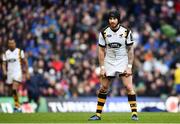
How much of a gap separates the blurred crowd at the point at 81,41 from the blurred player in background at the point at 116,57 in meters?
10.0

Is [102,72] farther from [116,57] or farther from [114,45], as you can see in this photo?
[114,45]

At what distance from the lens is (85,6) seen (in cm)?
3369

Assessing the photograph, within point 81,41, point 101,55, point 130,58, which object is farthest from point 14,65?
point 81,41

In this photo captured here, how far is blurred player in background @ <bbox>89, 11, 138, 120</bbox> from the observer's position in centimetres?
1747

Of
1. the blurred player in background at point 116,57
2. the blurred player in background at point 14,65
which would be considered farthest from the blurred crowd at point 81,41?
the blurred player in background at point 116,57

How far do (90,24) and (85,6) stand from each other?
1.37m

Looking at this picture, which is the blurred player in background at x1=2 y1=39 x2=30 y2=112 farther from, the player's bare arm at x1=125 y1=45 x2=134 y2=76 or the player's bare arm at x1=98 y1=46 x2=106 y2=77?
the player's bare arm at x1=125 y1=45 x2=134 y2=76

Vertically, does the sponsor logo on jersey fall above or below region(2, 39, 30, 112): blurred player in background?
above

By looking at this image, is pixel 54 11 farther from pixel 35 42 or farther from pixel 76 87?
pixel 76 87

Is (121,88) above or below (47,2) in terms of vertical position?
below

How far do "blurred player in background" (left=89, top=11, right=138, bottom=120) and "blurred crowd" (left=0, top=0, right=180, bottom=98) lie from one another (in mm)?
10019

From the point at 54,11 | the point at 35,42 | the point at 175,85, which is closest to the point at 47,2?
the point at 54,11

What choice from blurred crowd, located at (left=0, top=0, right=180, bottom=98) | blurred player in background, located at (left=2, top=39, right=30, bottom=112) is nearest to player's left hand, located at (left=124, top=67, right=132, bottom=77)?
blurred player in background, located at (left=2, top=39, right=30, bottom=112)

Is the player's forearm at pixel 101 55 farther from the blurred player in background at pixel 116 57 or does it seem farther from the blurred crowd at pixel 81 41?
the blurred crowd at pixel 81 41
